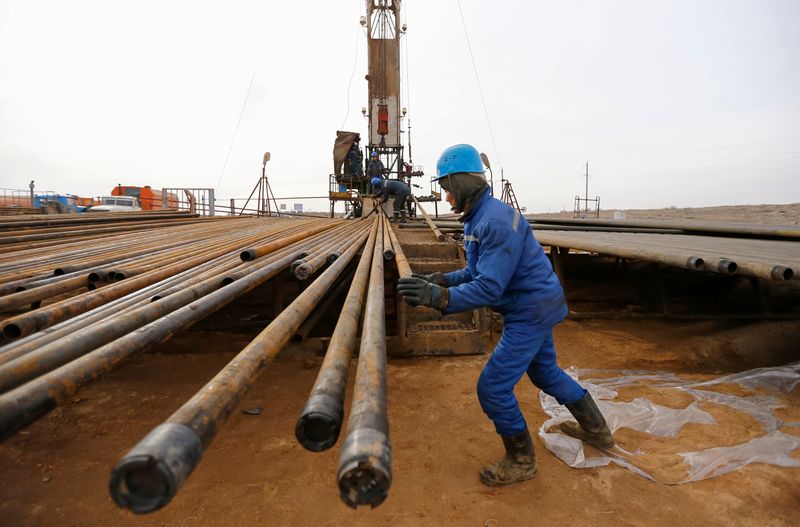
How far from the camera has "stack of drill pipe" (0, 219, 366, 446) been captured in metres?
1.11

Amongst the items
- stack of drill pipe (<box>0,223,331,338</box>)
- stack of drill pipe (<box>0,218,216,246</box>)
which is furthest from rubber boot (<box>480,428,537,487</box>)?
stack of drill pipe (<box>0,218,216,246</box>)

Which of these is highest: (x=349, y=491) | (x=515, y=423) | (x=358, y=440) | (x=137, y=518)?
(x=358, y=440)

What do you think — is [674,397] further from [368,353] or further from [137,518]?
[137,518]

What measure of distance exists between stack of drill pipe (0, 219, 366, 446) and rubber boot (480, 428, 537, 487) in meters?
1.53

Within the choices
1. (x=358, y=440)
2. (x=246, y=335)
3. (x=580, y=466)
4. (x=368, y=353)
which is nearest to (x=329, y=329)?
(x=246, y=335)

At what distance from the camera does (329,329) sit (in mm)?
5793

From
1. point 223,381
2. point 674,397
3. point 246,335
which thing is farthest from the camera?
point 246,335

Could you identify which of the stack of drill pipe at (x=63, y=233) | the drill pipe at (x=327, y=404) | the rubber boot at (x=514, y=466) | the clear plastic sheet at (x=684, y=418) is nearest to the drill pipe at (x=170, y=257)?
the stack of drill pipe at (x=63, y=233)

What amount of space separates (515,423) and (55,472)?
3023 mm

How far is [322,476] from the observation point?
8.58 ft

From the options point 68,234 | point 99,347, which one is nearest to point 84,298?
point 99,347

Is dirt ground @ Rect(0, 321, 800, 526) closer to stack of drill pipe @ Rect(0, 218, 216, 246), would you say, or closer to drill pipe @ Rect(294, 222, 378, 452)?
drill pipe @ Rect(294, 222, 378, 452)

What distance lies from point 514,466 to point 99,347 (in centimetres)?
231

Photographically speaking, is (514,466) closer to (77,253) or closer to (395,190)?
(77,253)
